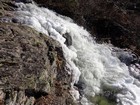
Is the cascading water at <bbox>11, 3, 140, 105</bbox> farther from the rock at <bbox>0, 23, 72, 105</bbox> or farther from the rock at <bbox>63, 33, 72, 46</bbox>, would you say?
the rock at <bbox>0, 23, 72, 105</bbox>

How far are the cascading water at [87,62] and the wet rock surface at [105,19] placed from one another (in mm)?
1723

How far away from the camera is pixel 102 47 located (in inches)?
580

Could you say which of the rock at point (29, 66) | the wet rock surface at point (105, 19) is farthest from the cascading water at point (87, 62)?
the wet rock surface at point (105, 19)

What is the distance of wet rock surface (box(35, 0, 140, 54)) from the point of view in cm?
1605

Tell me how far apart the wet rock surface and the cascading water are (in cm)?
172

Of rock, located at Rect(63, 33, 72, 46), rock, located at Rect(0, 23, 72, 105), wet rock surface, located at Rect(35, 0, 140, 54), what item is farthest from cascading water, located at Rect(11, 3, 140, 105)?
wet rock surface, located at Rect(35, 0, 140, 54)

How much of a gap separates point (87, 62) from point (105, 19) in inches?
191

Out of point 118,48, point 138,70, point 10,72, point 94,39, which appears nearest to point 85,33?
point 94,39

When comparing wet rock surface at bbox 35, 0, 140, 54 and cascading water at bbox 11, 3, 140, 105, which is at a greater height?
wet rock surface at bbox 35, 0, 140, 54

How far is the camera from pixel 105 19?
55.9ft

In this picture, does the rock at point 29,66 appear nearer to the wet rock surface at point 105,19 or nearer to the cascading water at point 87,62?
the cascading water at point 87,62

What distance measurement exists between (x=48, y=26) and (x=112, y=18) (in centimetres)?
559

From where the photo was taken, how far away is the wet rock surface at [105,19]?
16047 mm

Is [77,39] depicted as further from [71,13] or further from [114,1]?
[114,1]
